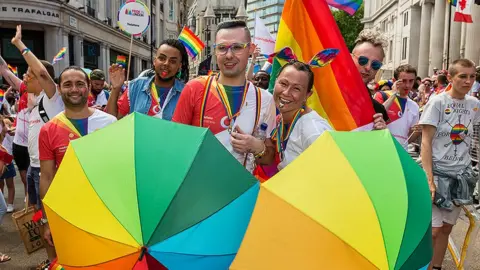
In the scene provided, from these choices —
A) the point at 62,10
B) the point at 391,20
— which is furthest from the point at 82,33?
the point at 391,20

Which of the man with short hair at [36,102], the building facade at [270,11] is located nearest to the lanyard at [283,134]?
the man with short hair at [36,102]

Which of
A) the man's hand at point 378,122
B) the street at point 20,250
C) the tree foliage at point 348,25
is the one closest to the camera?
the man's hand at point 378,122

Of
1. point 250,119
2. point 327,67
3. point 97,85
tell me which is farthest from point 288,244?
point 97,85

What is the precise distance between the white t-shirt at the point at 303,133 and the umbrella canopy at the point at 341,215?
65cm

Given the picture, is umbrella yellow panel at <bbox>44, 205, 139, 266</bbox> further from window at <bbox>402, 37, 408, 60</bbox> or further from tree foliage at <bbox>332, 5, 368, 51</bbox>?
tree foliage at <bbox>332, 5, 368, 51</bbox>

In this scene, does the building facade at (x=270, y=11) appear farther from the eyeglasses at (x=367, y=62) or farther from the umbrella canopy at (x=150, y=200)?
the umbrella canopy at (x=150, y=200)

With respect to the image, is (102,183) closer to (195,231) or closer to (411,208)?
(195,231)

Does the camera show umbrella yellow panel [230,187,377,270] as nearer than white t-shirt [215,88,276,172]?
Yes

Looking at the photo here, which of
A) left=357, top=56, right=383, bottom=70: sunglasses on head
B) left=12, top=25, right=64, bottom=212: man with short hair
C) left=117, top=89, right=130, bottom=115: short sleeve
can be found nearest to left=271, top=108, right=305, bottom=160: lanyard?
left=357, top=56, right=383, bottom=70: sunglasses on head

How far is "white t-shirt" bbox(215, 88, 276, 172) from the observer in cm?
302

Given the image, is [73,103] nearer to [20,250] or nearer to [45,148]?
[45,148]

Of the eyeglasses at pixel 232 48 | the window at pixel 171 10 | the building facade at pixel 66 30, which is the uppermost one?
the window at pixel 171 10

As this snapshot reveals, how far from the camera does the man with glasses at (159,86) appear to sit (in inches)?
161

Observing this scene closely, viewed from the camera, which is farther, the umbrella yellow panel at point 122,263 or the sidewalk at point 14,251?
the sidewalk at point 14,251
